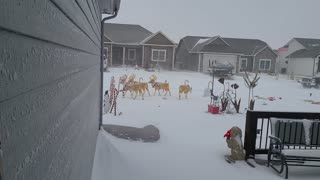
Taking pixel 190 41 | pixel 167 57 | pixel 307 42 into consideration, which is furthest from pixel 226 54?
pixel 307 42

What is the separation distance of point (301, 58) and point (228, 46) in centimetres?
827

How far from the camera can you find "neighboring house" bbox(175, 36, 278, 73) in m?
33.2

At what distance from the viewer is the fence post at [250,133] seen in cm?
606

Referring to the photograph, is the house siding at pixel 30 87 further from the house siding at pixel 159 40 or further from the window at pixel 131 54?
the window at pixel 131 54

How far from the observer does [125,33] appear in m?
34.5

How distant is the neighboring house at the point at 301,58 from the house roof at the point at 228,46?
389cm

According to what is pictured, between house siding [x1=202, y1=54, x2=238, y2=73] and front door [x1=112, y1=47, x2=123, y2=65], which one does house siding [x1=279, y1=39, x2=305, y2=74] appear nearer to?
house siding [x1=202, y1=54, x2=238, y2=73]

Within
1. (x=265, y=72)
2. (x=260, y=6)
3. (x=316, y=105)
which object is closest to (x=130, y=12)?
(x=260, y=6)

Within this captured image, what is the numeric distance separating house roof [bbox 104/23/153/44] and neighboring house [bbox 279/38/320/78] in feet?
54.8

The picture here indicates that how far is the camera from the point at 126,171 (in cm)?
506

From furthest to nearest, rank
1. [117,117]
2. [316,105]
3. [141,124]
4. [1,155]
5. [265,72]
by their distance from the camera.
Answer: [265,72] → [316,105] → [117,117] → [141,124] → [1,155]

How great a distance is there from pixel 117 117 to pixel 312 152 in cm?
565

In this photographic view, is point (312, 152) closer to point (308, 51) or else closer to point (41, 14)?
point (41, 14)

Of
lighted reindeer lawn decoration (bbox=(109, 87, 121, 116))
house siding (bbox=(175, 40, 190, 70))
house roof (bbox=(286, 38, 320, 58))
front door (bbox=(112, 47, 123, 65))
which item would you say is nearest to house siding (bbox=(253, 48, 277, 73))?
house roof (bbox=(286, 38, 320, 58))
